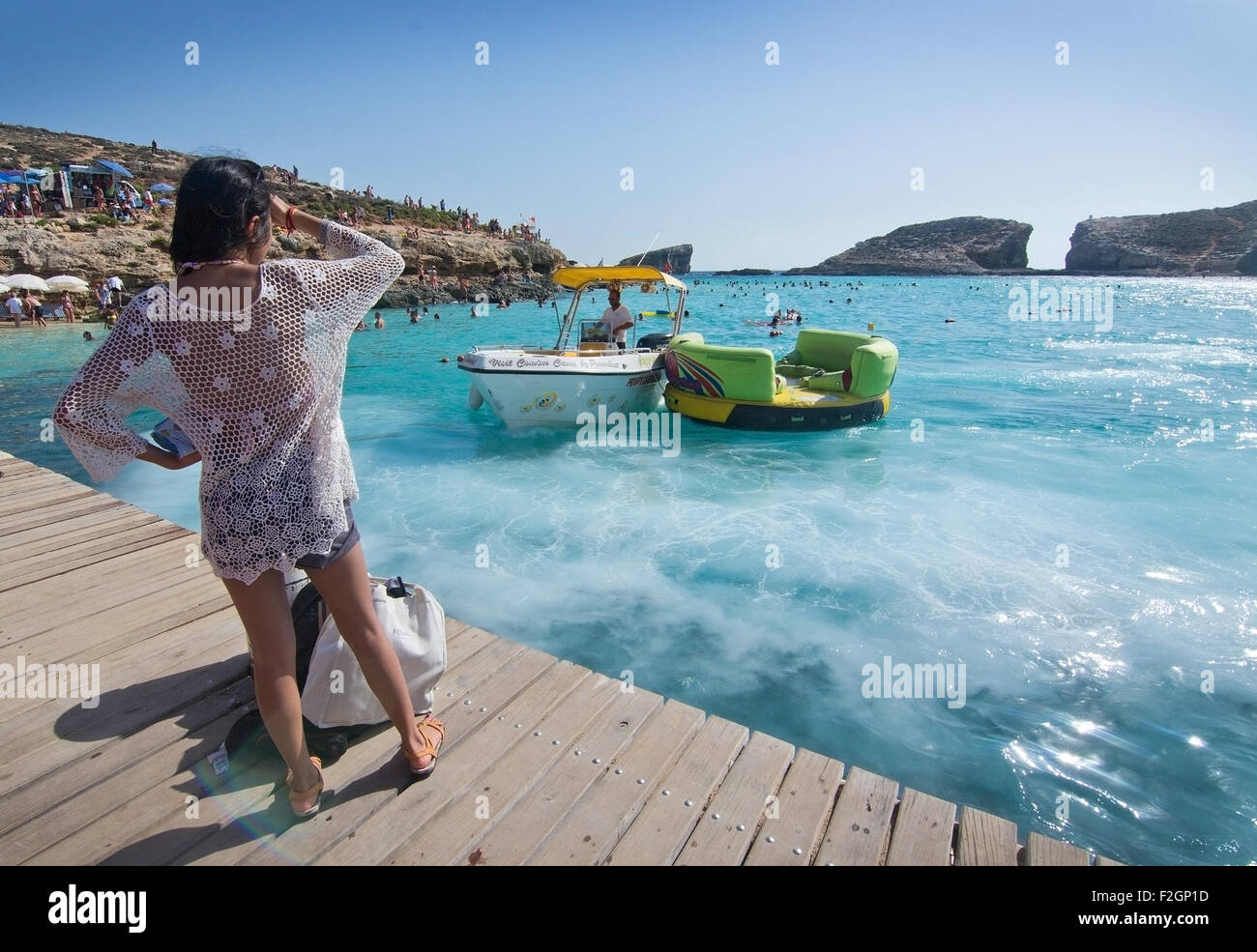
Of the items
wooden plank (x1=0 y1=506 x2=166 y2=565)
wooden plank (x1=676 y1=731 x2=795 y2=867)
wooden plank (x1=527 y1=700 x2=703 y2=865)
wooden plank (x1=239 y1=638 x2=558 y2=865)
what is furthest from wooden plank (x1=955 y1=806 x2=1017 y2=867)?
wooden plank (x1=0 y1=506 x2=166 y2=565)

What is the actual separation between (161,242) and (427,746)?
37458 millimetres

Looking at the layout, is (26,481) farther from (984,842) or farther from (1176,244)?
(1176,244)

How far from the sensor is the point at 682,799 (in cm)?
260

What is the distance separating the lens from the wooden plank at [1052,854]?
7.75 feet

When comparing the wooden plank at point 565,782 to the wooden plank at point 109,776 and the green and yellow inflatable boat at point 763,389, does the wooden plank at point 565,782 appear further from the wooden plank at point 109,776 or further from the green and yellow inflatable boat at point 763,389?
the green and yellow inflatable boat at point 763,389

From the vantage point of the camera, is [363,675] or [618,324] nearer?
[363,675]

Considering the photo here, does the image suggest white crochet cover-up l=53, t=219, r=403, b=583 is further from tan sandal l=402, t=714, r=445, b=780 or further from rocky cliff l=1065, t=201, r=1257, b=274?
rocky cliff l=1065, t=201, r=1257, b=274

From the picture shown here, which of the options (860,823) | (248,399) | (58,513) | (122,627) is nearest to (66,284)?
(58,513)

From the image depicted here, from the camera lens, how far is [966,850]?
2.43 meters

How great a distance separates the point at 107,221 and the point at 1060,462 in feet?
129

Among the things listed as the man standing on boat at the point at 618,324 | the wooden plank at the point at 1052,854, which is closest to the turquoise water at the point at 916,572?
the wooden plank at the point at 1052,854

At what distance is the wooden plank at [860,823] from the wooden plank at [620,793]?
66cm

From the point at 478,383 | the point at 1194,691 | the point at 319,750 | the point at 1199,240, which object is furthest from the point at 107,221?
the point at 1199,240

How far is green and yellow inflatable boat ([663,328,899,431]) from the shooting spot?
11.2 meters
